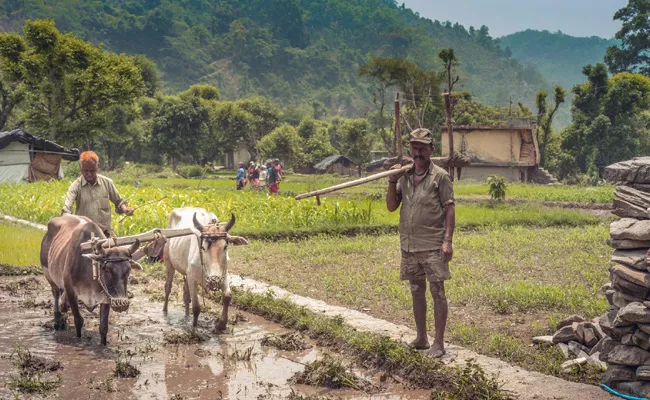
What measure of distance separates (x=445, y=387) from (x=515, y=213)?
57.0ft

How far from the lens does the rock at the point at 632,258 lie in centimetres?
638

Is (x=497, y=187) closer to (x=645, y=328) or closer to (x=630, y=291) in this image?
(x=630, y=291)

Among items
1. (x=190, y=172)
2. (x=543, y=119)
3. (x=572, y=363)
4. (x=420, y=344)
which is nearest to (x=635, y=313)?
(x=572, y=363)

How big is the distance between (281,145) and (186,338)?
55.3 meters

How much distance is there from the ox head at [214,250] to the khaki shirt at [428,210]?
7.97ft

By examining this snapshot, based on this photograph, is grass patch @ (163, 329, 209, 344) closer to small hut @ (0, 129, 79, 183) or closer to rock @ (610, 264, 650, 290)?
rock @ (610, 264, 650, 290)

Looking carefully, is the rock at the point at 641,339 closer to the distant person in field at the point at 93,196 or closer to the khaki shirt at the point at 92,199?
the distant person in field at the point at 93,196

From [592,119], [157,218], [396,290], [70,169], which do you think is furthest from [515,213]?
[70,169]

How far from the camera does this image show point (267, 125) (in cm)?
7306

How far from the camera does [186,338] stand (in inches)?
344

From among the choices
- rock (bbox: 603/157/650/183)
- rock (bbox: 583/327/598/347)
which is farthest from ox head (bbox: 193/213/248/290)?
rock (bbox: 603/157/650/183)

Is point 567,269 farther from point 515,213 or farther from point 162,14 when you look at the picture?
point 162,14

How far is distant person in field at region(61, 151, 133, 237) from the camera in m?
9.39

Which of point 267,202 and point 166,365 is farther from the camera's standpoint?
point 267,202
